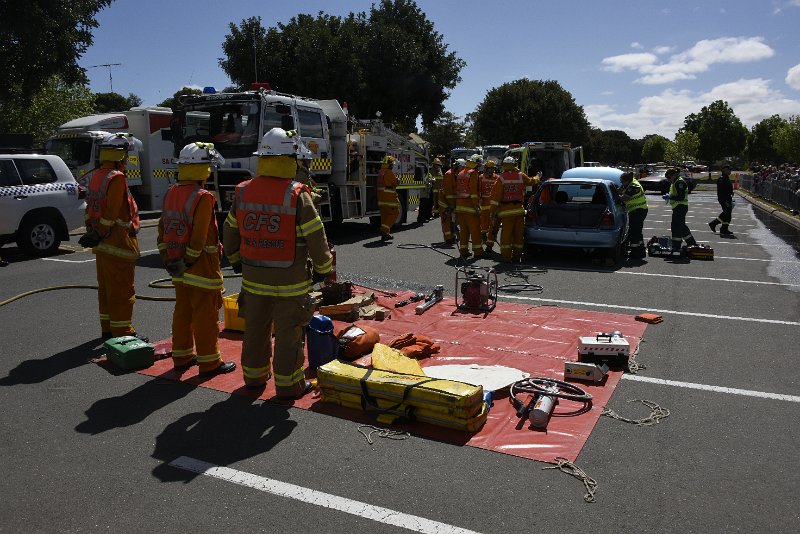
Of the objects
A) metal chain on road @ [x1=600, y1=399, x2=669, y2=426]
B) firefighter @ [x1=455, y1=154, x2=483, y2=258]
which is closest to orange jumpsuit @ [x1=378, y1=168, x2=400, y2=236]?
firefighter @ [x1=455, y1=154, x2=483, y2=258]

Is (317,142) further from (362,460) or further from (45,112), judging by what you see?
(45,112)

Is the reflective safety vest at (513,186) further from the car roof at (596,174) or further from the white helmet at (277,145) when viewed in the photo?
the white helmet at (277,145)

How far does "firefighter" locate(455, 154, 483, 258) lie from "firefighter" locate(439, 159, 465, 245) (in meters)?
1.64

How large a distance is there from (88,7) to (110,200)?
43.8ft

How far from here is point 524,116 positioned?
179 ft

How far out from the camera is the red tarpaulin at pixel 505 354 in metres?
4.37

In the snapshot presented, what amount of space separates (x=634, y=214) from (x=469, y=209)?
328 centimetres

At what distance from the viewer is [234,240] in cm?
510

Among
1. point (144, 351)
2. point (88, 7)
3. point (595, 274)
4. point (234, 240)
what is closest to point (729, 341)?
point (595, 274)

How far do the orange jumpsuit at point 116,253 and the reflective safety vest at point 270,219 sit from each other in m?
2.10

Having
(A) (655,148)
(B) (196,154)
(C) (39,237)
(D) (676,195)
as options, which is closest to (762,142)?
(A) (655,148)

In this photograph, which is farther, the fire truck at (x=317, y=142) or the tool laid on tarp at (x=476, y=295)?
the fire truck at (x=317, y=142)

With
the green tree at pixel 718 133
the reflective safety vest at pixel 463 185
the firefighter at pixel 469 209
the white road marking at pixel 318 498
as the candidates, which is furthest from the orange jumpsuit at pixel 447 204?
the green tree at pixel 718 133

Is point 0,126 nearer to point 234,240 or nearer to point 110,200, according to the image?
point 110,200
